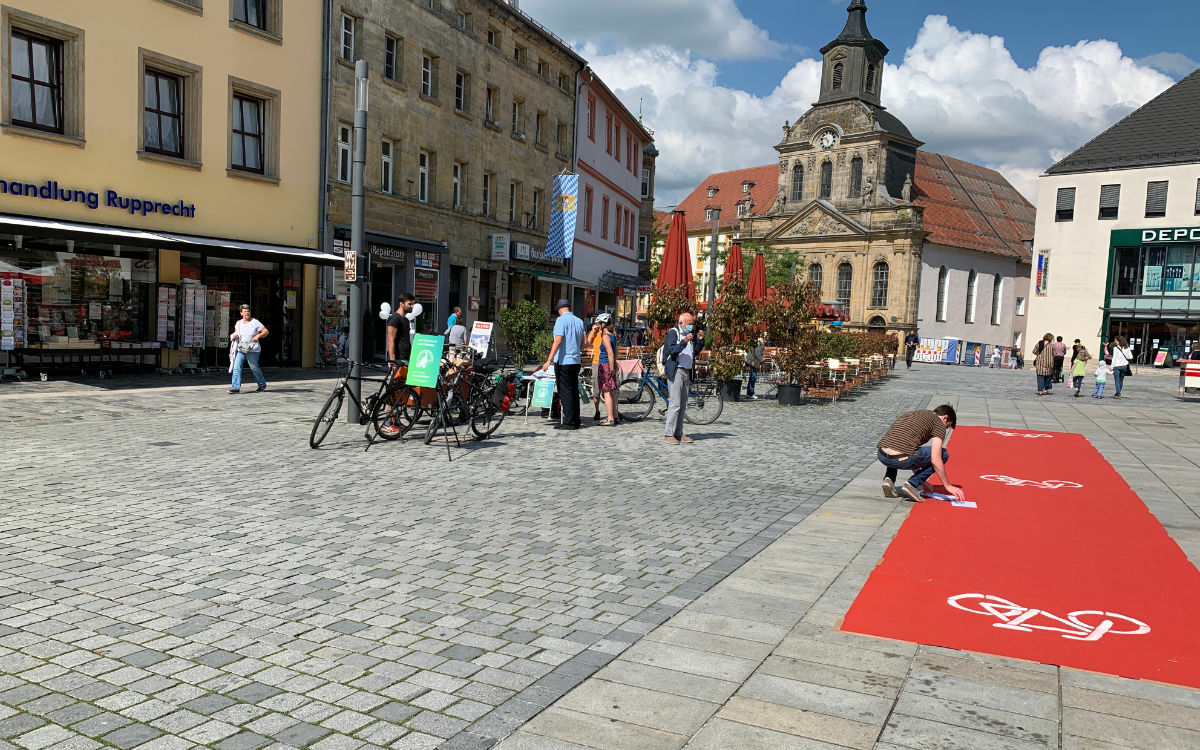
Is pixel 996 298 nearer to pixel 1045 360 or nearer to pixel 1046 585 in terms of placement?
pixel 1045 360

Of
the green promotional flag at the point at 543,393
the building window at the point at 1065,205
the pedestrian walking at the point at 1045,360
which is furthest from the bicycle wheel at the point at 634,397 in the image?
the building window at the point at 1065,205

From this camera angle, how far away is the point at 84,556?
554 centimetres

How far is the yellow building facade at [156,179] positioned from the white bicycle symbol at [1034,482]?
14616 millimetres

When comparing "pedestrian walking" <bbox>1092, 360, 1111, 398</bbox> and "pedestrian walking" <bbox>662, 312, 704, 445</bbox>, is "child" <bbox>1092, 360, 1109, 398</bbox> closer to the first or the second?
"pedestrian walking" <bbox>1092, 360, 1111, 398</bbox>

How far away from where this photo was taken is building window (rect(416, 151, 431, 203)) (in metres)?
26.0

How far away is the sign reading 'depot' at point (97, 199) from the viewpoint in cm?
1581

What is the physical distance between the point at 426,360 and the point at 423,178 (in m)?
17.3

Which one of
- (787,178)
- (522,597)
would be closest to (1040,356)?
(522,597)

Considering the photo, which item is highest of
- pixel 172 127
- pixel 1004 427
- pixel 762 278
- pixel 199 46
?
pixel 199 46

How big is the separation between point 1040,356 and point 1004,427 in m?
11.3

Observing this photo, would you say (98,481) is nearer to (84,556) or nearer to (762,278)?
(84,556)

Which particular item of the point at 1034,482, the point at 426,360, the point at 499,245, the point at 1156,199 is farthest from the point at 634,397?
the point at 1156,199

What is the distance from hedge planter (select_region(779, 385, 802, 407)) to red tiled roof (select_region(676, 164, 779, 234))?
236 ft

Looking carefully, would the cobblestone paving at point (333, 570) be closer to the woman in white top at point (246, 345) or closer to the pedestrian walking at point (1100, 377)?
the woman in white top at point (246, 345)
